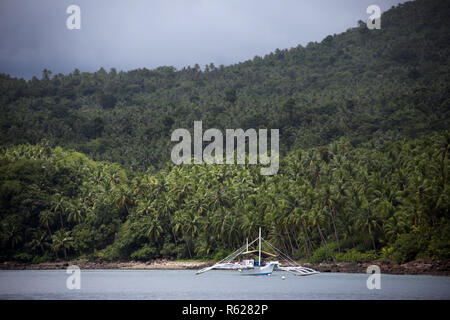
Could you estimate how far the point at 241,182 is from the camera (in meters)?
99.8

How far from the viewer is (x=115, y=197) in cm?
10469

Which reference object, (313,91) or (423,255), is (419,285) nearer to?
(423,255)

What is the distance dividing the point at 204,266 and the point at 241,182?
18051 millimetres

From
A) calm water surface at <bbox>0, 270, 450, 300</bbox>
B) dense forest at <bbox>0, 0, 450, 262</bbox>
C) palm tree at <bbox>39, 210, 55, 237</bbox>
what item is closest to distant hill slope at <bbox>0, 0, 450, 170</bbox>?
dense forest at <bbox>0, 0, 450, 262</bbox>

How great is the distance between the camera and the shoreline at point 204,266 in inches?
2672

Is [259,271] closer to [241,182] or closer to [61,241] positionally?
[241,182]

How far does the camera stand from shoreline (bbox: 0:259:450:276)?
67875 mm

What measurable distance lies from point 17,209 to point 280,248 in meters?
46.0

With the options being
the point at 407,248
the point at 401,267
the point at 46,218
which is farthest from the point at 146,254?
the point at 407,248

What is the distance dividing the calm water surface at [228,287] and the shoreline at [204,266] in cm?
267

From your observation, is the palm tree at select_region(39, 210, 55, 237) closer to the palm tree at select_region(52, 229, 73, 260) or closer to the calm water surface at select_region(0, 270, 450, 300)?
the palm tree at select_region(52, 229, 73, 260)

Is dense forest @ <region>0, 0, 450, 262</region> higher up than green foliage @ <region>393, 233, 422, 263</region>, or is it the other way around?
dense forest @ <region>0, 0, 450, 262</region>

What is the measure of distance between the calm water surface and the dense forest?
9253 mm
